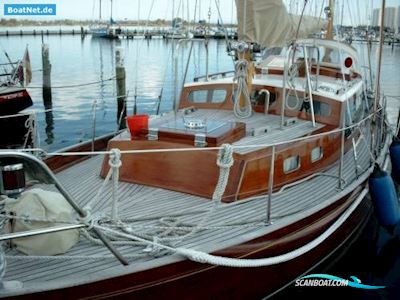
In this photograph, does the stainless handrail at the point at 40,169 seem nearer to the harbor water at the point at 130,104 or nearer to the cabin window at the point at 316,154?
the harbor water at the point at 130,104

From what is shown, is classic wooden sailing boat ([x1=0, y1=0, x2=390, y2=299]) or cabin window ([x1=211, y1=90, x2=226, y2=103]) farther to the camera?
cabin window ([x1=211, y1=90, x2=226, y2=103])

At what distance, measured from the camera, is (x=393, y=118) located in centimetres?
1939

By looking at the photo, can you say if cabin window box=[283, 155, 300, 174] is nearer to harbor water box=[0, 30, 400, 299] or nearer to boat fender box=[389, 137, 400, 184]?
harbor water box=[0, 30, 400, 299]

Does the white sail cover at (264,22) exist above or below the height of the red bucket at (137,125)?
above

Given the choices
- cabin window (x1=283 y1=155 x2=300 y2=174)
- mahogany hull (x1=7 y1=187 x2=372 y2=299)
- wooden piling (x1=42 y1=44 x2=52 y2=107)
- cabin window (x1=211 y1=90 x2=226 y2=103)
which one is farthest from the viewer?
wooden piling (x1=42 y1=44 x2=52 y2=107)

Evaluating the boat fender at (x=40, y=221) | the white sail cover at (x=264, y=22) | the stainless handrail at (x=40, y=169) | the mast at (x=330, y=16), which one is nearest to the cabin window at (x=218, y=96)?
the white sail cover at (x=264, y=22)

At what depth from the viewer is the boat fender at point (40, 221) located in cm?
472

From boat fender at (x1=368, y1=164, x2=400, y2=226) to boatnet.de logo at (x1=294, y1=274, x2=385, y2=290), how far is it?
1170 millimetres

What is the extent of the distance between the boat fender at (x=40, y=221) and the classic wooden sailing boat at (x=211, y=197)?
1.2 inches

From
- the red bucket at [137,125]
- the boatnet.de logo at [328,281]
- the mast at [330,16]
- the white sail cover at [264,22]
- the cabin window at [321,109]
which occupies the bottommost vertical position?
the boatnet.de logo at [328,281]

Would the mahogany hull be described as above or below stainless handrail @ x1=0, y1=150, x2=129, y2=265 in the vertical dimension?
below

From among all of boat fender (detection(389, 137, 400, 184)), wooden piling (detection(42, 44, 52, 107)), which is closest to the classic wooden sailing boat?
boat fender (detection(389, 137, 400, 184))

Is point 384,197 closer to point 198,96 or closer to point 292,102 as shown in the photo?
point 292,102

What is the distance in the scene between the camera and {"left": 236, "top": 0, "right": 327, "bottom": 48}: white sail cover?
762 centimetres
